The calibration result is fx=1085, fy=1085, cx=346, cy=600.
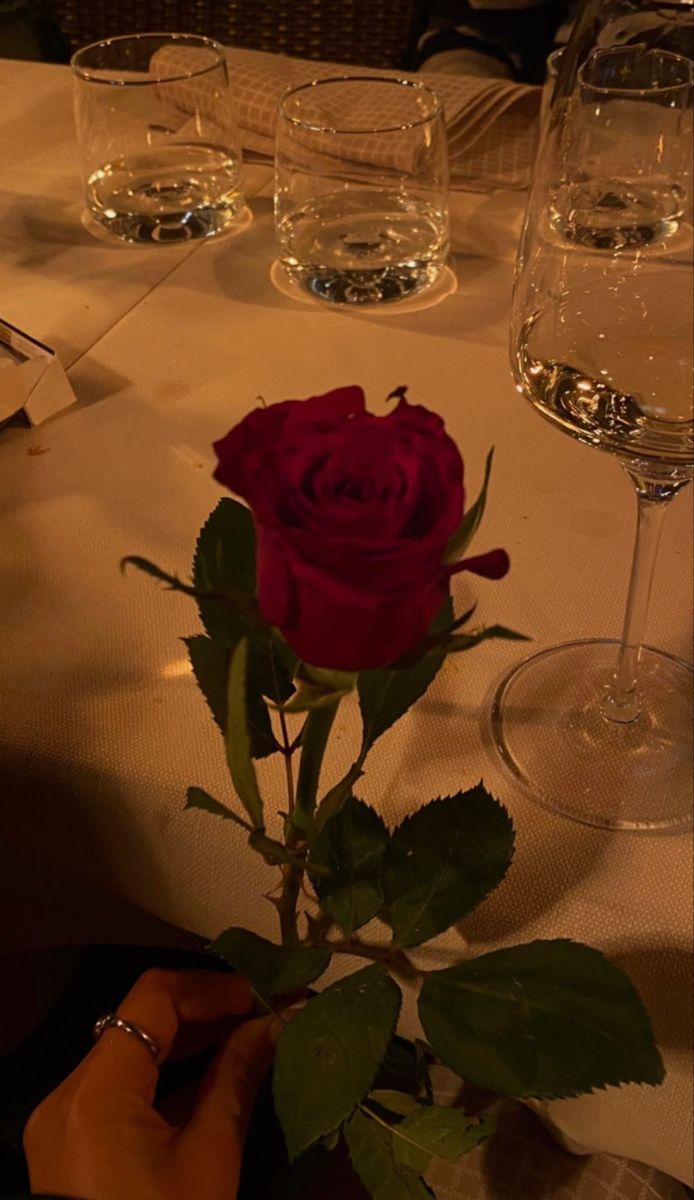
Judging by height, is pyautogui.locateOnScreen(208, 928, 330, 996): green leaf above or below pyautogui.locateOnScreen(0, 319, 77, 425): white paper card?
below

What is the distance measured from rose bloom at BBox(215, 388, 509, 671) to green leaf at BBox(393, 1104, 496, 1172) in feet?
0.71

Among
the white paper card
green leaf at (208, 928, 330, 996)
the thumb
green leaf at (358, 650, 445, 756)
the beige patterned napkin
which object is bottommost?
the beige patterned napkin

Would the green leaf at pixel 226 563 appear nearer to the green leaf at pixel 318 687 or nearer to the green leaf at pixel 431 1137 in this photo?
the green leaf at pixel 318 687

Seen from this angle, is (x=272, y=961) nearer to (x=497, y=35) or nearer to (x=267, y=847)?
(x=267, y=847)

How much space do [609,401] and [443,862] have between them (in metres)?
0.19

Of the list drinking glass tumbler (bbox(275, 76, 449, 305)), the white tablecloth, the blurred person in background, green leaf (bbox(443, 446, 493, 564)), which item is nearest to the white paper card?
the white tablecloth

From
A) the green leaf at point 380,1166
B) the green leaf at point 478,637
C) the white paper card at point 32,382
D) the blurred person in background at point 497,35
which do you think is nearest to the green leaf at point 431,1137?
the green leaf at point 380,1166

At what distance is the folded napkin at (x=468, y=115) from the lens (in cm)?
82

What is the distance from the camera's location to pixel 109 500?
556mm

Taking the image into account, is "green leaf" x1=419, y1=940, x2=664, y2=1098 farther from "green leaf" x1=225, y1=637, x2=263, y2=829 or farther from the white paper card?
the white paper card

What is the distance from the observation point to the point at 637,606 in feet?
1.37

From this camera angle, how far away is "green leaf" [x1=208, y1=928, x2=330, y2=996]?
352 mm

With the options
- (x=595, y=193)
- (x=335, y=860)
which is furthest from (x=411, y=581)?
(x=595, y=193)

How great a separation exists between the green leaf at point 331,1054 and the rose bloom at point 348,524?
0.44ft
